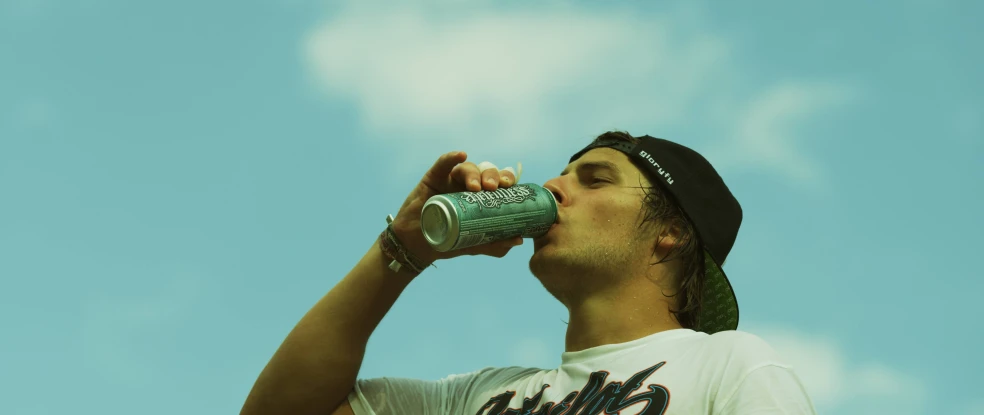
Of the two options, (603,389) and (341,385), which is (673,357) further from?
(341,385)

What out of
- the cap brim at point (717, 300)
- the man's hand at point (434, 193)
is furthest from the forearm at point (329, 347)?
the cap brim at point (717, 300)

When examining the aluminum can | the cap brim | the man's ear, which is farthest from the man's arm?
the cap brim

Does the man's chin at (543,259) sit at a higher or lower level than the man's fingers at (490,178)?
lower

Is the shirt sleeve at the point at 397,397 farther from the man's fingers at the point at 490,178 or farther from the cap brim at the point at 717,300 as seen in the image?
the cap brim at the point at 717,300

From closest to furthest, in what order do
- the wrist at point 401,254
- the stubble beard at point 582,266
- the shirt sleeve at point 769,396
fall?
the shirt sleeve at point 769,396 → the stubble beard at point 582,266 → the wrist at point 401,254

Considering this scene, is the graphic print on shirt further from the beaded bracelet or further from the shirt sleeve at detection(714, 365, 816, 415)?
the beaded bracelet

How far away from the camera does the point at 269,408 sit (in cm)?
361

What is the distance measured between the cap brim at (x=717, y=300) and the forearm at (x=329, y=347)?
45.2 inches

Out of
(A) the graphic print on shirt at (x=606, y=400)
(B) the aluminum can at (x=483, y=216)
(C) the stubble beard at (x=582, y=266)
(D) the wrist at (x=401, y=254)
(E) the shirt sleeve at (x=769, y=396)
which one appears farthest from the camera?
(D) the wrist at (x=401, y=254)

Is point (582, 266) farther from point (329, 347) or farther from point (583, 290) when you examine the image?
point (329, 347)

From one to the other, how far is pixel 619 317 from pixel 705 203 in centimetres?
69

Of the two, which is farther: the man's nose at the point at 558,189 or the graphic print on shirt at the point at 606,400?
the man's nose at the point at 558,189

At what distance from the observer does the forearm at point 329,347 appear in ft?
11.8

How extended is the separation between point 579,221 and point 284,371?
1197mm
